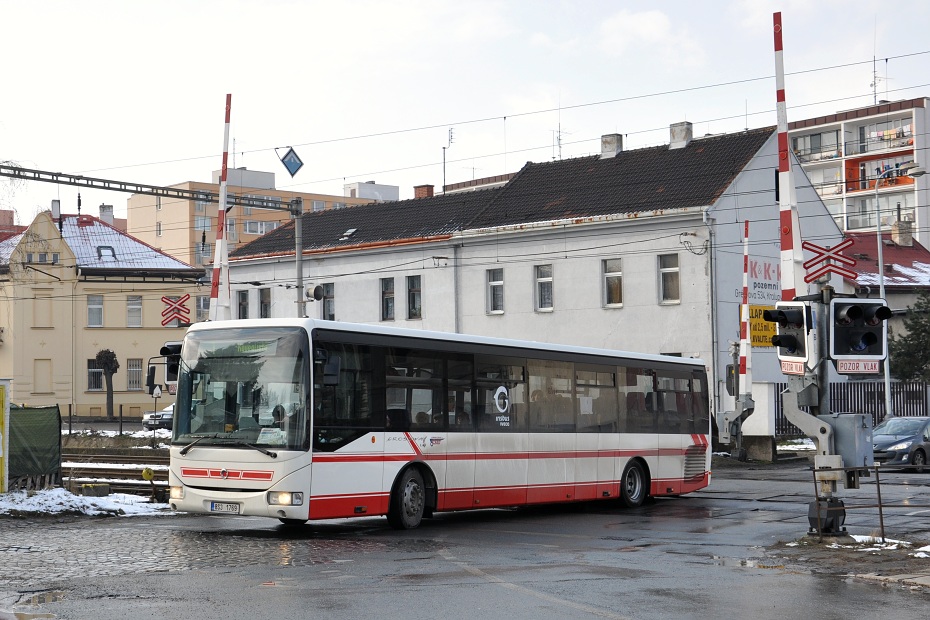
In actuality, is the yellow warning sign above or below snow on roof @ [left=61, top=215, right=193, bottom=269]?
below

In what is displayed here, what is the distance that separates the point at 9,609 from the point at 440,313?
4212 cm

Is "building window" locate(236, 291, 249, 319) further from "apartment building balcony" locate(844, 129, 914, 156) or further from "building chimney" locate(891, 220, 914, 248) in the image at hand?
"apartment building balcony" locate(844, 129, 914, 156)

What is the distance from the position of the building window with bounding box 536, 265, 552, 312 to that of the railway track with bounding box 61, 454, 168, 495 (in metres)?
18.1

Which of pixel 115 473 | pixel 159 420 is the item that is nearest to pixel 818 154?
pixel 159 420

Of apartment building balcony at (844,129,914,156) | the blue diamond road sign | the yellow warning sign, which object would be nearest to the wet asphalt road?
the blue diamond road sign

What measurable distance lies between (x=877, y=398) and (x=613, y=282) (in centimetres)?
1232

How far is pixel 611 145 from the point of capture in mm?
52406

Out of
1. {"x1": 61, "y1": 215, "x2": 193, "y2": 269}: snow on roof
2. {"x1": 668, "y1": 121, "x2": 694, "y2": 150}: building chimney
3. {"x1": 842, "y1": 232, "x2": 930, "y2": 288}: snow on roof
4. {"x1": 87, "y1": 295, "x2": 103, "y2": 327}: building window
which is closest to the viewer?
{"x1": 668, "y1": 121, "x2": 694, "y2": 150}: building chimney

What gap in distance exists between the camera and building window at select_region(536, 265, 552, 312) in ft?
160

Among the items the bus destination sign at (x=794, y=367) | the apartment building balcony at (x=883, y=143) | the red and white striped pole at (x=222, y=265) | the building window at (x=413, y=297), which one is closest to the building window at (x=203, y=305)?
the building window at (x=413, y=297)

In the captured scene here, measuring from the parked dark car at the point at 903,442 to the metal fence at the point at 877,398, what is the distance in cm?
1247

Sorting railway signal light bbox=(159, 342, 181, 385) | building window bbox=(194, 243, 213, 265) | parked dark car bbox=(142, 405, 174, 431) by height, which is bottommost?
parked dark car bbox=(142, 405, 174, 431)

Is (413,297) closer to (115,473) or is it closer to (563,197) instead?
(563,197)

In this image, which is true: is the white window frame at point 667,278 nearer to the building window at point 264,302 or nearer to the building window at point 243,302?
the building window at point 264,302
